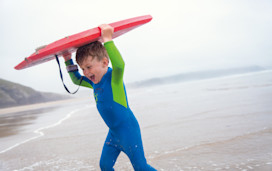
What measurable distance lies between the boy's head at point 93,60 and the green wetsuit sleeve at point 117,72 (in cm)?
20

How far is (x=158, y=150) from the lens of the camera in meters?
4.03

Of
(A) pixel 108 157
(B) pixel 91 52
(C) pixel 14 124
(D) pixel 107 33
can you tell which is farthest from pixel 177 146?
(C) pixel 14 124

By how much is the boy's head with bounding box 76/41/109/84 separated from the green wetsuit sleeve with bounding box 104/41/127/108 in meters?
0.20

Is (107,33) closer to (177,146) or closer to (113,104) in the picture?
(113,104)

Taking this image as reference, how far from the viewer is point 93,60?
89.6 inches

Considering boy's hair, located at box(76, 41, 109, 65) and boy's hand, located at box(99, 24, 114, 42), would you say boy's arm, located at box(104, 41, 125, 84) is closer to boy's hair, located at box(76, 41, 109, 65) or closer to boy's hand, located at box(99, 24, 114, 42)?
boy's hand, located at box(99, 24, 114, 42)

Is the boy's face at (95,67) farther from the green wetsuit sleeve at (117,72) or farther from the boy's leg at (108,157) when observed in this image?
the boy's leg at (108,157)

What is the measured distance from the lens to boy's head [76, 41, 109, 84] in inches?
89.7

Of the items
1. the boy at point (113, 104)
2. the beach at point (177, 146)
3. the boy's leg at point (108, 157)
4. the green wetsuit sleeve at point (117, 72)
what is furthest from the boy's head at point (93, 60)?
the beach at point (177, 146)

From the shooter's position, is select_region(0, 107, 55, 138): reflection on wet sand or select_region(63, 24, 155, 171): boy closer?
select_region(63, 24, 155, 171): boy

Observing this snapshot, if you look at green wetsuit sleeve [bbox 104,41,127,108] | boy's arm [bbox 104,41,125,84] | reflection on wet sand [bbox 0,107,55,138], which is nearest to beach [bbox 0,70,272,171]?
reflection on wet sand [bbox 0,107,55,138]

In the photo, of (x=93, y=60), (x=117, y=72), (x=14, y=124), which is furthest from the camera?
(x=14, y=124)

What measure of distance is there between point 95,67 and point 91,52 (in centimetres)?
15

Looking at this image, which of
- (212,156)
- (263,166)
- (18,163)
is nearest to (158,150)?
(212,156)
